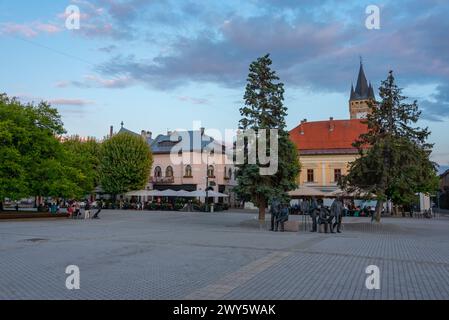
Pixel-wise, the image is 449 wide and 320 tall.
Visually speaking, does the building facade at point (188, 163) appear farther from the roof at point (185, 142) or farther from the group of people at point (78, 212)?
the group of people at point (78, 212)

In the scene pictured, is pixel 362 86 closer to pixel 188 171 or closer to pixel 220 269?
pixel 188 171

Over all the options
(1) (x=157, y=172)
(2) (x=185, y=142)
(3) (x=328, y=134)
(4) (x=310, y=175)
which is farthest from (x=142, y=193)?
(3) (x=328, y=134)

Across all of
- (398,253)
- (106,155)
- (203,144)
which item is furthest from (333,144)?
(398,253)

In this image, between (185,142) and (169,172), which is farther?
(185,142)

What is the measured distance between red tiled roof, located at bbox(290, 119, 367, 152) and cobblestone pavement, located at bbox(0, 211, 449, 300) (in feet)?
154

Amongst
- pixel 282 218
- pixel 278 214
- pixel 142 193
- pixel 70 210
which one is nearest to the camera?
pixel 282 218

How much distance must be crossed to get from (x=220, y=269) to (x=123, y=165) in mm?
50062

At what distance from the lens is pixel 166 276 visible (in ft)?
32.6

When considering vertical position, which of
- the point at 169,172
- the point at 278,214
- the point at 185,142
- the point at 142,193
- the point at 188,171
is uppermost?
the point at 185,142

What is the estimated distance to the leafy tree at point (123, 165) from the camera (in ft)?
193

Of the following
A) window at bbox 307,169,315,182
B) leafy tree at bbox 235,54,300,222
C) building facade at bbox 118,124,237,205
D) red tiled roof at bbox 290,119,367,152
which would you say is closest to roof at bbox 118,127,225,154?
building facade at bbox 118,124,237,205

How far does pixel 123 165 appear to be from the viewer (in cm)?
5891
